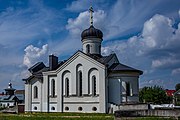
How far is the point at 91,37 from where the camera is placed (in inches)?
1694

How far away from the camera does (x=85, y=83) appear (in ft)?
128

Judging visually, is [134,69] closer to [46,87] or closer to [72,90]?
[72,90]

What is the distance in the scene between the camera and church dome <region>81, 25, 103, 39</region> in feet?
141

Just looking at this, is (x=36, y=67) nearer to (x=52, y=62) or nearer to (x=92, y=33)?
(x=52, y=62)

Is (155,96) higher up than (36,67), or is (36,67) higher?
(36,67)

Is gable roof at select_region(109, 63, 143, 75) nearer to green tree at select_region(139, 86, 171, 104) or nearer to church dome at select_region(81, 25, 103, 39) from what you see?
church dome at select_region(81, 25, 103, 39)

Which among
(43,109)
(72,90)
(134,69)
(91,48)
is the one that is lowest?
(43,109)

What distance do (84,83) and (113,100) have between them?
476cm

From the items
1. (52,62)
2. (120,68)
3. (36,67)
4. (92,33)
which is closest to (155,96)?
(120,68)

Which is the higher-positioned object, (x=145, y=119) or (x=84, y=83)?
(x=84, y=83)

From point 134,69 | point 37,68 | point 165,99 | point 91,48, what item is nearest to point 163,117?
point 134,69

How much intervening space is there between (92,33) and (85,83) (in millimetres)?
8611

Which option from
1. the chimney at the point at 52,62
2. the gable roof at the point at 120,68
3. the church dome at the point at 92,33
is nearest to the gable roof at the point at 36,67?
the chimney at the point at 52,62

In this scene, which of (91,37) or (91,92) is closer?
(91,92)
